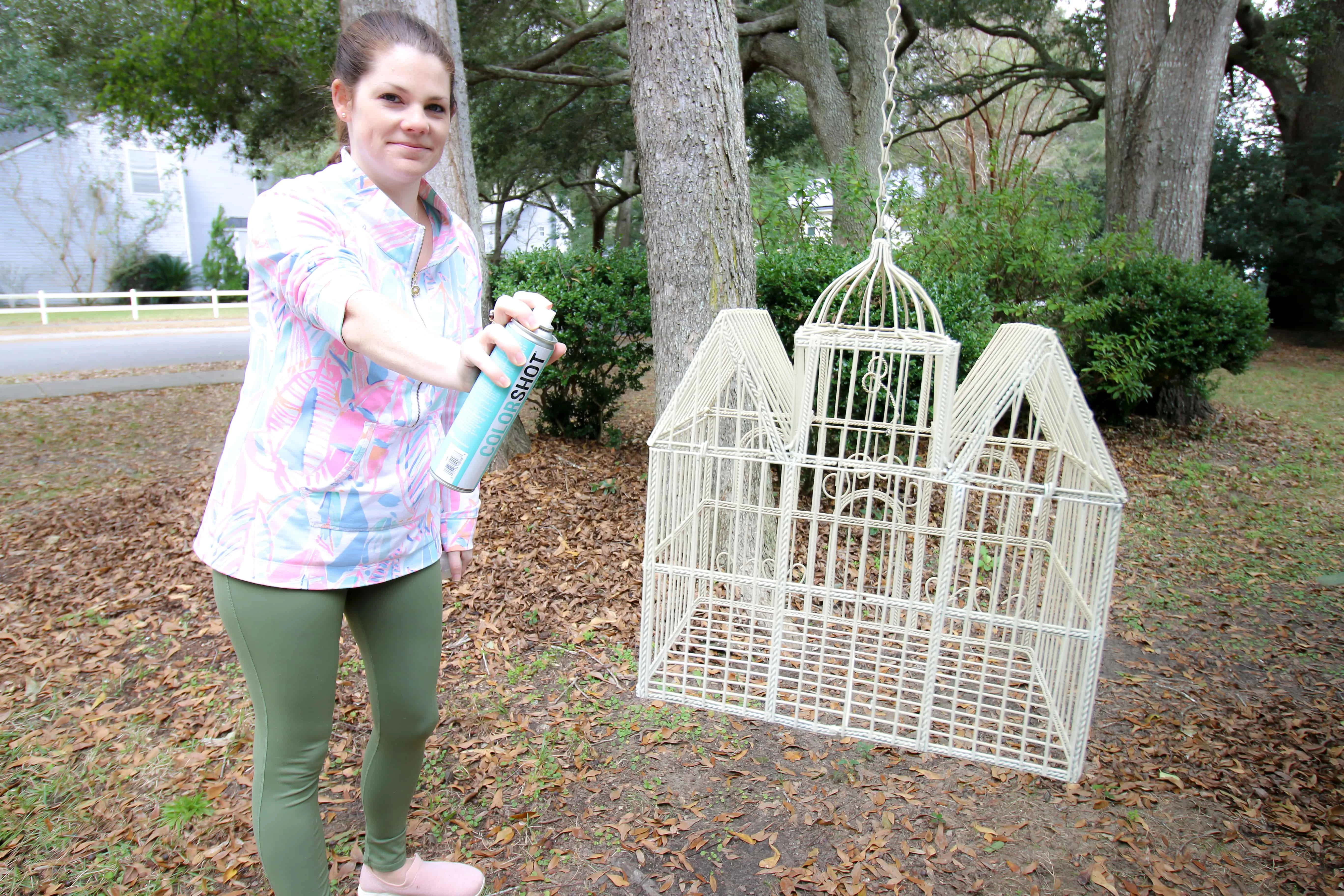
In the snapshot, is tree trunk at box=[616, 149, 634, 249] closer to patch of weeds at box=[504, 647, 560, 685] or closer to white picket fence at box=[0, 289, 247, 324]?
white picket fence at box=[0, 289, 247, 324]

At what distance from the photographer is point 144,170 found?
26.1 metres

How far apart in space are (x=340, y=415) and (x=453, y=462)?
309 mm

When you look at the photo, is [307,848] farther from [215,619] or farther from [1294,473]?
[1294,473]

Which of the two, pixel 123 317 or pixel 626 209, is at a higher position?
pixel 626 209

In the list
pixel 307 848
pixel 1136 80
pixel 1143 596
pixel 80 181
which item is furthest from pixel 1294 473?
pixel 80 181

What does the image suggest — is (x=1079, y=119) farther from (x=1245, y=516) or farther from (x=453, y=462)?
(x=453, y=462)

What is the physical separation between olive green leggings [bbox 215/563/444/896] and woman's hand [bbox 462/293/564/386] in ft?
2.07

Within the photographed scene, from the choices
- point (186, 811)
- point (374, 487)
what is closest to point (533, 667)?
point (186, 811)

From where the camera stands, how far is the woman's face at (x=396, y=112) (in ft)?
5.00

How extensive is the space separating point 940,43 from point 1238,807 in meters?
16.2

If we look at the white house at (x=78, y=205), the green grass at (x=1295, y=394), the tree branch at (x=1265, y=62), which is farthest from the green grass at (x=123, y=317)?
the tree branch at (x=1265, y=62)

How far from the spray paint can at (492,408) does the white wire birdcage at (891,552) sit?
0.95 meters

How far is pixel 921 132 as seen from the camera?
17.3 meters

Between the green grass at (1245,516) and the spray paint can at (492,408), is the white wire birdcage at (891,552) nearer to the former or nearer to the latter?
the green grass at (1245,516)
